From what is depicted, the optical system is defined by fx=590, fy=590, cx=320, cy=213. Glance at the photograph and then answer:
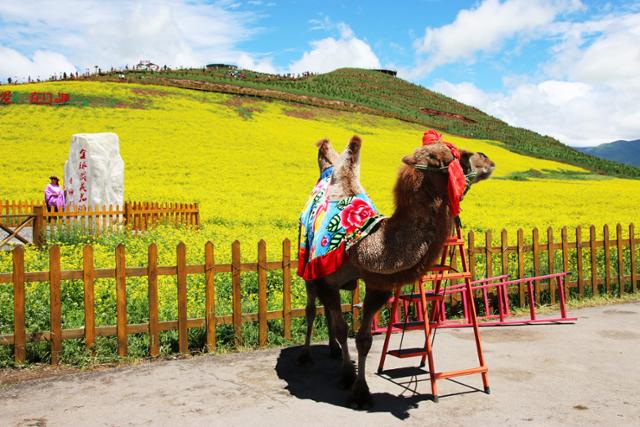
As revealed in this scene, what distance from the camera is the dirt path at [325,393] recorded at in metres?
4.94

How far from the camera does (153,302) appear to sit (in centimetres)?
683

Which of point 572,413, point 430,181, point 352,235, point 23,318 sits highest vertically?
point 430,181

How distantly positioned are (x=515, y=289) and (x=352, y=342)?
11.8 ft

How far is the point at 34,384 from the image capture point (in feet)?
18.9

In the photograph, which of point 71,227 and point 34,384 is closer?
point 34,384

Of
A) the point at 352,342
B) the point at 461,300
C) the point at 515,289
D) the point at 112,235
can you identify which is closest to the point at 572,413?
the point at 352,342

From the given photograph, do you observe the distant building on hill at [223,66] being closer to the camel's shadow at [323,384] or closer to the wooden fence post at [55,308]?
the wooden fence post at [55,308]

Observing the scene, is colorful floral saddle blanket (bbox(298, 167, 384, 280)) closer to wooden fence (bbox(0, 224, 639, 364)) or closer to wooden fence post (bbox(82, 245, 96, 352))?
wooden fence (bbox(0, 224, 639, 364))

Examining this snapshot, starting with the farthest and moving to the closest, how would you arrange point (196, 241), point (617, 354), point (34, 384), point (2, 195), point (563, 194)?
point (563, 194) → point (2, 195) → point (196, 241) → point (617, 354) → point (34, 384)

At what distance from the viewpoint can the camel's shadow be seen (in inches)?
209

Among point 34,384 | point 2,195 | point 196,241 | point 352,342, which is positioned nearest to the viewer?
point 34,384

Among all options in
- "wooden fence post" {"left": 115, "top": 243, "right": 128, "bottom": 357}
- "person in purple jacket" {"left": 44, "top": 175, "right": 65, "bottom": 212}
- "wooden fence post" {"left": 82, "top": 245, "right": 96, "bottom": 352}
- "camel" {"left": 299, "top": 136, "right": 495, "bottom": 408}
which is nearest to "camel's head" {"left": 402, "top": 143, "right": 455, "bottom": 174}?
"camel" {"left": 299, "top": 136, "right": 495, "bottom": 408}

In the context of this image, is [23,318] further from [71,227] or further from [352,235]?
[71,227]

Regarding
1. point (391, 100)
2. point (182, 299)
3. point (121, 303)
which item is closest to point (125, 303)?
point (121, 303)
